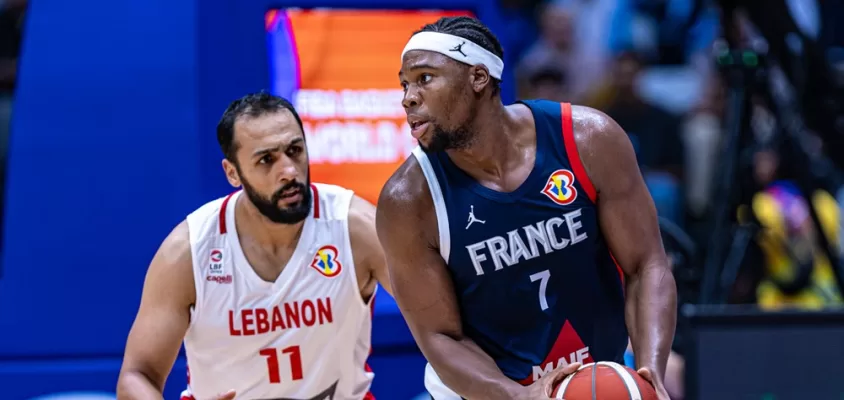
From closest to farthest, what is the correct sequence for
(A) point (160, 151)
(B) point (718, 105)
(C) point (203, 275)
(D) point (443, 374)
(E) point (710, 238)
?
(D) point (443, 374) < (C) point (203, 275) < (A) point (160, 151) < (E) point (710, 238) < (B) point (718, 105)

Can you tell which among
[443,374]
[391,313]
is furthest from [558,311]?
[391,313]

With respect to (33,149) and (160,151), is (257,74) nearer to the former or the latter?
(160,151)

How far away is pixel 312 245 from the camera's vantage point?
479 cm

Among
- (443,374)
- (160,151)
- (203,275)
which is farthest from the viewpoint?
(160,151)

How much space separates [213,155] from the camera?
5.76m

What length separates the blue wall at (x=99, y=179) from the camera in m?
5.73

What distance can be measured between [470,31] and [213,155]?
6.87 ft

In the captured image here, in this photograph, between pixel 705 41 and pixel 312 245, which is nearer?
pixel 312 245

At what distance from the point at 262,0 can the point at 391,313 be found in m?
1.63

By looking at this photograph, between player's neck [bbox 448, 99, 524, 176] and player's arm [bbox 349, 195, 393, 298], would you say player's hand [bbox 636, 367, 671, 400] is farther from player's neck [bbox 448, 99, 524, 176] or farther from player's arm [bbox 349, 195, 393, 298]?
player's arm [bbox 349, 195, 393, 298]

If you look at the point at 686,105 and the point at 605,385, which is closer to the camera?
the point at 605,385

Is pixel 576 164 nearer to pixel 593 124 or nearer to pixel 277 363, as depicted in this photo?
pixel 593 124

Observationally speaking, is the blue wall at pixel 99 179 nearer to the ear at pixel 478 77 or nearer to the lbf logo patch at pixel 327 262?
the lbf logo patch at pixel 327 262

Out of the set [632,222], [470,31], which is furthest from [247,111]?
[632,222]
